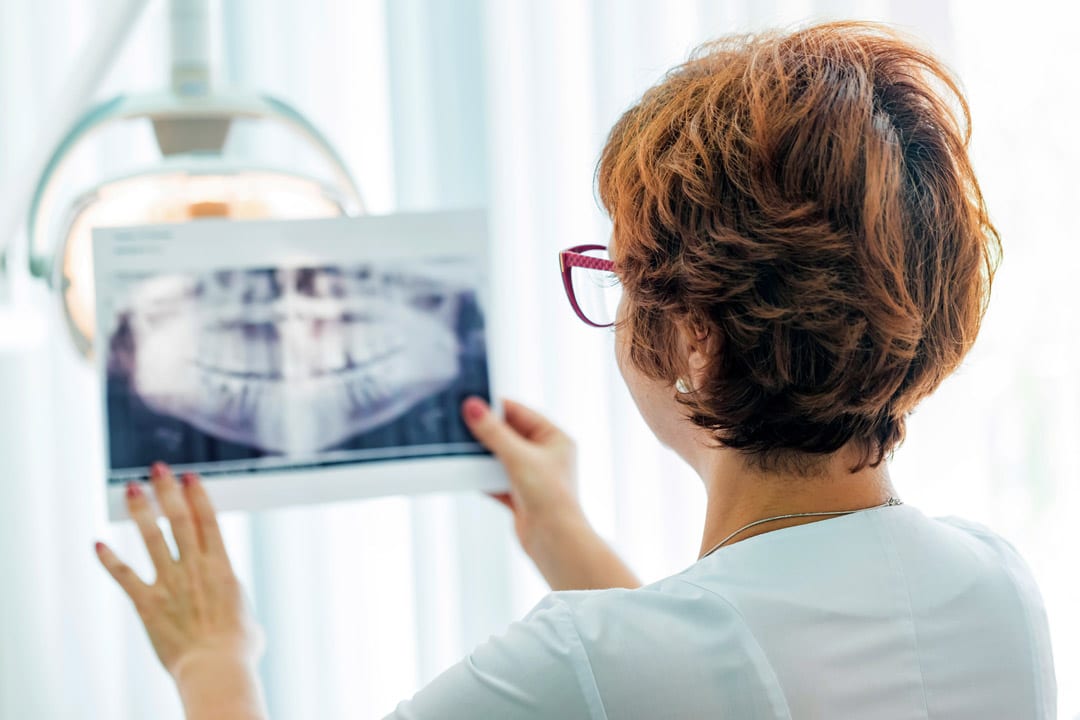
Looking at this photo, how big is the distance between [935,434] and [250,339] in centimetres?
109

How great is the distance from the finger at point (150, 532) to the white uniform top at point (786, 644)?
0.34m

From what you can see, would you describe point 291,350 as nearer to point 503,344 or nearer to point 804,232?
point 804,232

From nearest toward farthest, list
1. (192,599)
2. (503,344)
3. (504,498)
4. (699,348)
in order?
(699,348) < (192,599) < (504,498) < (503,344)

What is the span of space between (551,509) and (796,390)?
41cm

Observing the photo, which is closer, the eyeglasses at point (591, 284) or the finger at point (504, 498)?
the eyeglasses at point (591, 284)

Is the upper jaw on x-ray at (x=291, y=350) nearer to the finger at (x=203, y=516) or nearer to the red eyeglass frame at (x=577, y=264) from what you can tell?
the finger at (x=203, y=516)

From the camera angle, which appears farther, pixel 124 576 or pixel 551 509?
pixel 551 509

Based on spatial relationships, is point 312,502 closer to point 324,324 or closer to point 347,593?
point 324,324

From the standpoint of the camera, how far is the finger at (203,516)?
2.97 ft

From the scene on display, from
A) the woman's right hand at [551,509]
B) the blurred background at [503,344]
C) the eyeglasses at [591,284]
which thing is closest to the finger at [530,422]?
the woman's right hand at [551,509]

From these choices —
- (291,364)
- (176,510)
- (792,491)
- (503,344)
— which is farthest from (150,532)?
(503,344)

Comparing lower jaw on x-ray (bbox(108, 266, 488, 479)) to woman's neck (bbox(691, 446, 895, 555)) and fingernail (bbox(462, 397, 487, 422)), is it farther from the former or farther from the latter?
woman's neck (bbox(691, 446, 895, 555))

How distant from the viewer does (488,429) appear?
0.99 meters

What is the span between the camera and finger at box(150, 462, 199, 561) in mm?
900
